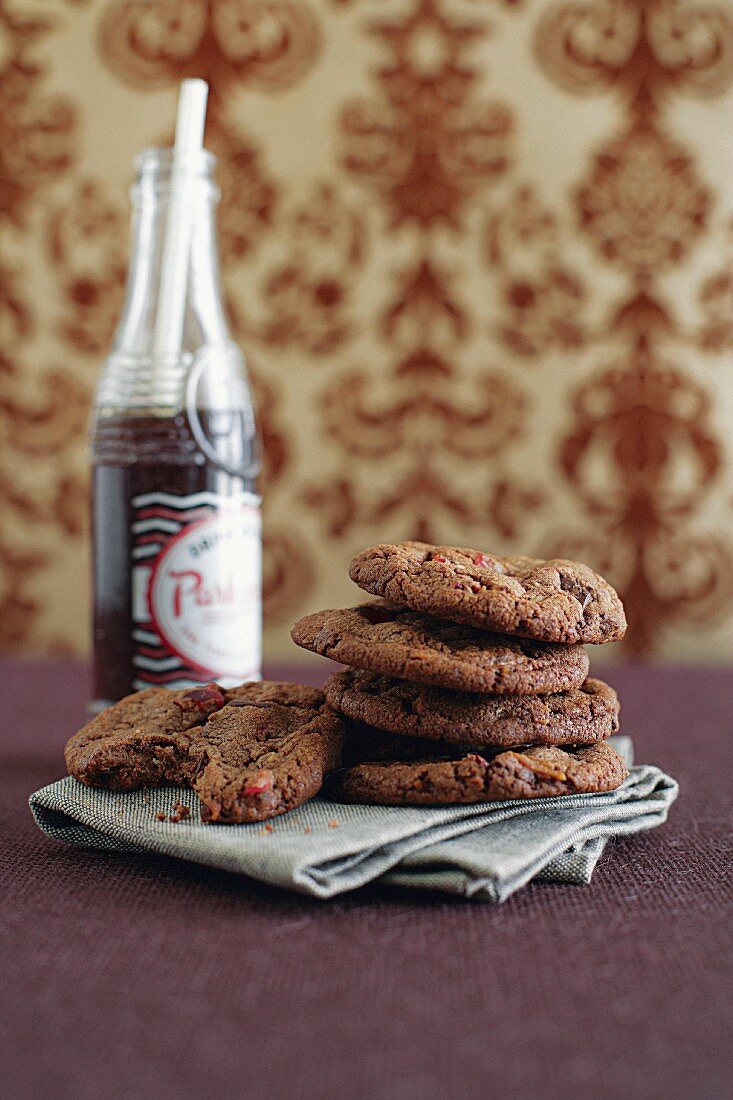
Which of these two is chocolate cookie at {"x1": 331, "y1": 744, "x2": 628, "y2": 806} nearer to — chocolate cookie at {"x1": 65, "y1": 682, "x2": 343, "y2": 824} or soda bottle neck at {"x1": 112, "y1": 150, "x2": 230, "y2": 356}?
chocolate cookie at {"x1": 65, "y1": 682, "x2": 343, "y2": 824}

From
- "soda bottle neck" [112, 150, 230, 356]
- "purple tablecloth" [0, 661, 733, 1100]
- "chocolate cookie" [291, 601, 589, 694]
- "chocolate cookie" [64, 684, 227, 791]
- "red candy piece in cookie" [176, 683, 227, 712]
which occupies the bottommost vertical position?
"purple tablecloth" [0, 661, 733, 1100]

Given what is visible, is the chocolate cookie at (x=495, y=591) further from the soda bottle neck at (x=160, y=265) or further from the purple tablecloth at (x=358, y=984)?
the soda bottle neck at (x=160, y=265)

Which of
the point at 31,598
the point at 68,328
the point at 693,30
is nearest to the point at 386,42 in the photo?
the point at 693,30

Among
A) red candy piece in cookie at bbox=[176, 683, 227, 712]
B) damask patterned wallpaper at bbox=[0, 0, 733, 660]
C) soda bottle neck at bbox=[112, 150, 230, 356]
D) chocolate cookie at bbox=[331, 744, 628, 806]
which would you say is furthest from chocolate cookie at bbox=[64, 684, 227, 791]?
damask patterned wallpaper at bbox=[0, 0, 733, 660]

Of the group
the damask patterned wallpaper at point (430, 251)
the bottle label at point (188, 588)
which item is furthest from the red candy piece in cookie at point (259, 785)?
the damask patterned wallpaper at point (430, 251)

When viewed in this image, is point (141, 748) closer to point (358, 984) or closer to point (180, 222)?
point (358, 984)

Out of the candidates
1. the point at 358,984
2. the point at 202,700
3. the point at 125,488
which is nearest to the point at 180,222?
the point at 125,488

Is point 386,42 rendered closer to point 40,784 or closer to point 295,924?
point 40,784
